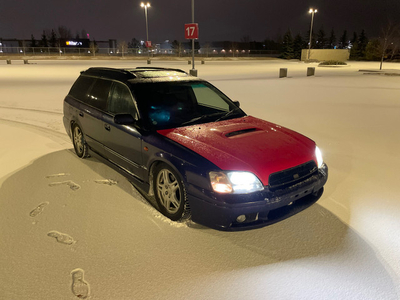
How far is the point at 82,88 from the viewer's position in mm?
5305

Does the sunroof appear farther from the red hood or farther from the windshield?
the red hood

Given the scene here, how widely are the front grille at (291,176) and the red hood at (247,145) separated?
5 cm

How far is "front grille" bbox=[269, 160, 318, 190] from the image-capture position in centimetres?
301

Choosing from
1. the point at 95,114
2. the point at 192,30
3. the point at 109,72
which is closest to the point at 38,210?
the point at 95,114

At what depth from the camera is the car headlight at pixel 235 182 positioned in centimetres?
290

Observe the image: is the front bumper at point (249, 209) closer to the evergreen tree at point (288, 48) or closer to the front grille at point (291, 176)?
the front grille at point (291, 176)

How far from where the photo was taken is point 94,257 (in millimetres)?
2883

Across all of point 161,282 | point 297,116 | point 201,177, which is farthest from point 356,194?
point 297,116

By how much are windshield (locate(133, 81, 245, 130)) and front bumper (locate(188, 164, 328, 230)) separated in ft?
3.83

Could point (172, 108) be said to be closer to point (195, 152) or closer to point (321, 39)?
point (195, 152)

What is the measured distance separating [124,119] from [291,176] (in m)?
1.97

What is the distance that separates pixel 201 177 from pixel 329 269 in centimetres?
141

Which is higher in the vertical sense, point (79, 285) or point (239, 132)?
point (239, 132)

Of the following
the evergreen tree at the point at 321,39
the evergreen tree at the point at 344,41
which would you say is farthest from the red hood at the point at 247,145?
the evergreen tree at the point at 344,41
